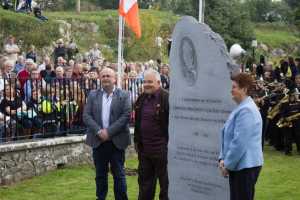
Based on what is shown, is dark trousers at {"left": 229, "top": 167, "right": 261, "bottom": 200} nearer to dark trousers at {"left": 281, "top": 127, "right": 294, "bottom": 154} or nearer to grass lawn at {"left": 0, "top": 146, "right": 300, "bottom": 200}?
grass lawn at {"left": 0, "top": 146, "right": 300, "bottom": 200}

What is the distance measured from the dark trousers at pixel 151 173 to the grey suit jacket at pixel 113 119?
425mm

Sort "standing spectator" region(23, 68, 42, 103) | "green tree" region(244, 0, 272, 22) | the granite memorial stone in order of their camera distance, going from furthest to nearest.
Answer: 1. "green tree" region(244, 0, 272, 22)
2. "standing spectator" region(23, 68, 42, 103)
3. the granite memorial stone

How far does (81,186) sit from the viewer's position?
1162cm

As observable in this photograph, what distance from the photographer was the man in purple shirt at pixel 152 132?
9.05 m

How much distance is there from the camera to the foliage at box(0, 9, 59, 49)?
2967cm

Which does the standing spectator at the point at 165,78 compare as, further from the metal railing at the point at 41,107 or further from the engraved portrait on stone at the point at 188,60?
the engraved portrait on stone at the point at 188,60

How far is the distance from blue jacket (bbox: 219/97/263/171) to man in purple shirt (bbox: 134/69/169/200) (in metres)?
2.14

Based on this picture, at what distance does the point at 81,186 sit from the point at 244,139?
5340 millimetres

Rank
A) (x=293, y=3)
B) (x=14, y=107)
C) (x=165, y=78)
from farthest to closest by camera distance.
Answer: (x=293, y=3), (x=165, y=78), (x=14, y=107)

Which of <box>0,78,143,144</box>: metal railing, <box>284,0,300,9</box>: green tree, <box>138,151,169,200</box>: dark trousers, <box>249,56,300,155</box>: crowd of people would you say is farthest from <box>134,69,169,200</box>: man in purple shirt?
<box>284,0,300,9</box>: green tree

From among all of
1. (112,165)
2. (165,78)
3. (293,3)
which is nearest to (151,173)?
(112,165)

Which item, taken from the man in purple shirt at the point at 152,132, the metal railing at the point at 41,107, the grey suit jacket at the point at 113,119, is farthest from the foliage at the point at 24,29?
the man in purple shirt at the point at 152,132

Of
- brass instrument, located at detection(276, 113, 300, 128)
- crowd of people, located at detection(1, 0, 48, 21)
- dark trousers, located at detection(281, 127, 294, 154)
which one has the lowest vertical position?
dark trousers, located at detection(281, 127, 294, 154)

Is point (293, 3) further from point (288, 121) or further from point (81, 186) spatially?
point (81, 186)
